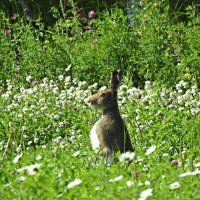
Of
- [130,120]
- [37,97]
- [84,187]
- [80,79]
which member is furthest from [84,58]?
[84,187]

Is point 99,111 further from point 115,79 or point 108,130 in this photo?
point 108,130

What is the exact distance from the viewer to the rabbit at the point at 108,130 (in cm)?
673

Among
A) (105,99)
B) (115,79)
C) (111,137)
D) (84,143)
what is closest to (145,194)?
(111,137)

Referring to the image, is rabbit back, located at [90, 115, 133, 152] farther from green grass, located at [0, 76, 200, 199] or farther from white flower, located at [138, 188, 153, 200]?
white flower, located at [138, 188, 153, 200]

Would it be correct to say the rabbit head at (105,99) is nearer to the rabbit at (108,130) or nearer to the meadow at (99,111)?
the rabbit at (108,130)

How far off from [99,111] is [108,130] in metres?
1.52

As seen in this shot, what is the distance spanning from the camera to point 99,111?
8.27 metres

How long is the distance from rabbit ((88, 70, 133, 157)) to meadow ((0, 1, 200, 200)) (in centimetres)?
14

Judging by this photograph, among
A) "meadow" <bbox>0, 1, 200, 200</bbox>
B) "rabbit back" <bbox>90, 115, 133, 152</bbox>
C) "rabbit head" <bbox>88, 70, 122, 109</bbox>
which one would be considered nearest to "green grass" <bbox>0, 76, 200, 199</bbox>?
"meadow" <bbox>0, 1, 200, 200</bbox>

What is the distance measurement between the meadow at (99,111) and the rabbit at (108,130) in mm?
139

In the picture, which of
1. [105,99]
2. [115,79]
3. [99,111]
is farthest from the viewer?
[99,111]

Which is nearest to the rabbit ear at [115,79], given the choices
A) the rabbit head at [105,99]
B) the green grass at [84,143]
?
the rabbit head at [105,99]

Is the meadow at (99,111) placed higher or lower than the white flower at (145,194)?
lower

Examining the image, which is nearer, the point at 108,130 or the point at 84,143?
the point at 108,130
